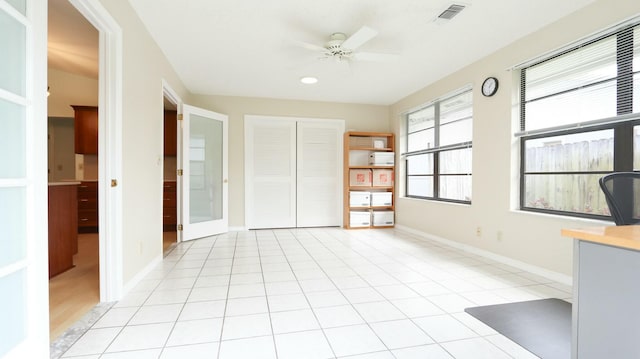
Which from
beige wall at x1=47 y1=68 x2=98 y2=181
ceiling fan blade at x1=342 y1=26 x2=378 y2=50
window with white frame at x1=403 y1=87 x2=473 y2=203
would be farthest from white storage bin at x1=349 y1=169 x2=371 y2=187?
beige wall at x1=47 y1=68 x2=98 y2=181

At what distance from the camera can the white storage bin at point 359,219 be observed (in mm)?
5441

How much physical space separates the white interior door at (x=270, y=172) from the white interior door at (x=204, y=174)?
44cm

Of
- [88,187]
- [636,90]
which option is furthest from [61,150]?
[636,90]

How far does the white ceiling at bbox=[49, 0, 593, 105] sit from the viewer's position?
2.50m

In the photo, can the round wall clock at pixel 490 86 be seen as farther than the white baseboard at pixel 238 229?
No

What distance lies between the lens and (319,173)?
5.63 metres

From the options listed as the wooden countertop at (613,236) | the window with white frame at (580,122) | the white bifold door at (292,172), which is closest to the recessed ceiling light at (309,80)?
the white bifold door at (292,172)

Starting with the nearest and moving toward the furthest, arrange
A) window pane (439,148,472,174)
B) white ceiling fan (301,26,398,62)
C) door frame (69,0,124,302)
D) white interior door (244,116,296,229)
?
door frame (69,0,124,302) < white ceiling fan (301,26,398,62) < window pane (439,148,472,174) < white interior door (244,116,296,229)

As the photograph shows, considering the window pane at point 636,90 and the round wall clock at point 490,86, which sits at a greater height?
the round wall clock at point 490,86

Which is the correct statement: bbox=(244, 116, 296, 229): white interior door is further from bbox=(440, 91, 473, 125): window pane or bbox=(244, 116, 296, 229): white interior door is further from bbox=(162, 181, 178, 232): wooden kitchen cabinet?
bbox=(440, 91, 473, 125): window pane

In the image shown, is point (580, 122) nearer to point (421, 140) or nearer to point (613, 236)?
point (613, 236)

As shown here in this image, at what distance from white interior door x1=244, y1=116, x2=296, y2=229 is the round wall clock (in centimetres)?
318

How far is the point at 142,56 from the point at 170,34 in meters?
0.41

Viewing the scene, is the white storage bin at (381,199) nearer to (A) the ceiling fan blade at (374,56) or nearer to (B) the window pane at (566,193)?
(B) the window pane at (566,193)
